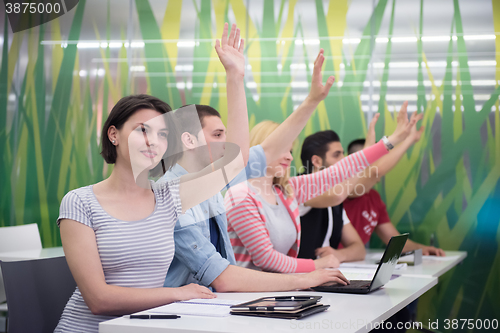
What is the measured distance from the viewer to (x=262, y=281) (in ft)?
5.66

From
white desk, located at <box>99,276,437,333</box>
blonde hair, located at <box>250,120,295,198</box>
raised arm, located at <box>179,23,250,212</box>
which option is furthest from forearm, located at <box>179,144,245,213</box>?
blonde hair, located at <box>250,120,295,198</box>

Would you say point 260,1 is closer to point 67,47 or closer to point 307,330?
point 67,47

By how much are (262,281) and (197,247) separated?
10.6 inches

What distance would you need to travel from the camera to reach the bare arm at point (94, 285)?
1383 mm

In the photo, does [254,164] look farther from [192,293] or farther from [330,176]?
[192,293]

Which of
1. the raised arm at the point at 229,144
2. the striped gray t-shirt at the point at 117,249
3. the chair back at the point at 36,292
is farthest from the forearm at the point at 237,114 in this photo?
the chair back at the point at 36,292

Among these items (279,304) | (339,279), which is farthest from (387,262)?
(279,304)

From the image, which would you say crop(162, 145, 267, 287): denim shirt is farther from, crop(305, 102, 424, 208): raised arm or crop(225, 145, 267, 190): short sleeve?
crop(305, 102, 424, 208): raised arm

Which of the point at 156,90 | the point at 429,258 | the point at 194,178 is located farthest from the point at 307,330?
the point at 156,90

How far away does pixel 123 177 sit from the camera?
1.59 m

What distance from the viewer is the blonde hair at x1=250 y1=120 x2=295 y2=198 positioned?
95.2 inches

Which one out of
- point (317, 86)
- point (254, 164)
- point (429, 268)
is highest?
point (317, 86)

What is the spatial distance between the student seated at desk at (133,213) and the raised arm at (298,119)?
1.50ft

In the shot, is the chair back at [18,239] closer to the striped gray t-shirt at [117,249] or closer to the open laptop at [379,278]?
the striped gray t-shirt at [117,249]
